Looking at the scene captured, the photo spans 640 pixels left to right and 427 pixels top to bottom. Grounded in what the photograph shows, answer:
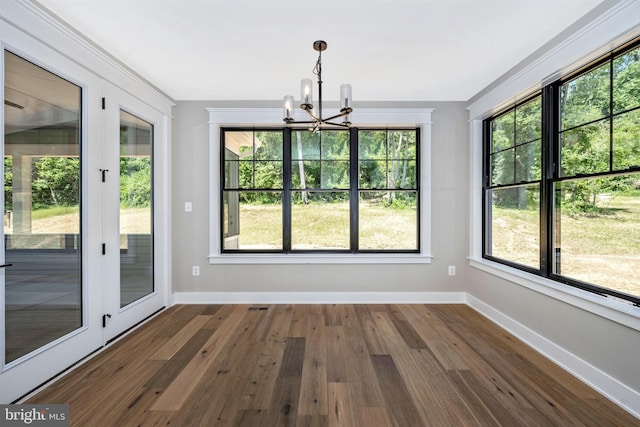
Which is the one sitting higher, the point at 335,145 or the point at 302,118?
the point at 302,118

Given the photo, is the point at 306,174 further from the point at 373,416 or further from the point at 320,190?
the point at 373,416

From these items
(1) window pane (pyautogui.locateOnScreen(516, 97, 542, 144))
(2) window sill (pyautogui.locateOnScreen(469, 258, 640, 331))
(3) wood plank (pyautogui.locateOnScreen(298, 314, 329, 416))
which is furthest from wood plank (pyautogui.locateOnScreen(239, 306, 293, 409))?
(1) window pane (pyautogui.locateOnScreen(516, 97, 542, 144))

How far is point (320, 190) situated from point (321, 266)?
3.25 feet

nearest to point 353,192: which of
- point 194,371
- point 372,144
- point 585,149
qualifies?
point 372,144

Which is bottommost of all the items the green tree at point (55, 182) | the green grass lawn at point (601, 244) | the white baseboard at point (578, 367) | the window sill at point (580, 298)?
the white baseboard at point (578, 367)

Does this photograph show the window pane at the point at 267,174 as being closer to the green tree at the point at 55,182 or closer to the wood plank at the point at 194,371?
the wood plank at the point at 194,371

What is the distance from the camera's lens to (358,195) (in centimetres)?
383

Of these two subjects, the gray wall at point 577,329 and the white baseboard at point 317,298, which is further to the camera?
the white baseboard at point 317,298

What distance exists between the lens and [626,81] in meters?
1.92

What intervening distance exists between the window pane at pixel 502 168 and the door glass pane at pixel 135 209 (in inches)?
155

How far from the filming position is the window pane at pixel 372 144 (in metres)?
3.84

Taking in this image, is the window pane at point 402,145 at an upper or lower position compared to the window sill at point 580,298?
upper

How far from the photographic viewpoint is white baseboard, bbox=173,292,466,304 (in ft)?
12.2

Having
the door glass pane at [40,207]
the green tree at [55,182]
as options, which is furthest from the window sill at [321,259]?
the green tree at [55,182]
